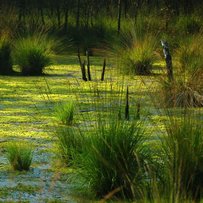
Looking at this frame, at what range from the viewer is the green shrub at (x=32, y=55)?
11.1 meters

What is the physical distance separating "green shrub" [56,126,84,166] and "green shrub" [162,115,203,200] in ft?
2.43

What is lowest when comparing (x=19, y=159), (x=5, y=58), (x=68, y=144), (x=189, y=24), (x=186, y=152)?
(x=19, y=159)

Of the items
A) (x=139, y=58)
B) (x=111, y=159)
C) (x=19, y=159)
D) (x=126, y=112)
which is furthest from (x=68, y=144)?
(x=139, y=58)

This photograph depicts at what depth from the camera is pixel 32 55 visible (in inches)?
441

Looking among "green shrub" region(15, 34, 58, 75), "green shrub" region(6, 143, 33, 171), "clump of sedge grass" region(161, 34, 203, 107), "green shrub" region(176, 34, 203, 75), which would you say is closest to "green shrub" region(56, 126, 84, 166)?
"green shrub" region(6, 143, 33, 171)

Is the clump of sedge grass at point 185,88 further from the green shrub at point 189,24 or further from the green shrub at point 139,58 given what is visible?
the green shrub at point 189,24

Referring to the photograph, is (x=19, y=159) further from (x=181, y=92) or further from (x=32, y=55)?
(x=32, y=55)

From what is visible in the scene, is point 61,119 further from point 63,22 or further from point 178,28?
point 63,22

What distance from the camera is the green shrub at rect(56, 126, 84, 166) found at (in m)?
4.87

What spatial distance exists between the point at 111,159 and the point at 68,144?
721mm

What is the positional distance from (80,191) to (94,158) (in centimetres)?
22

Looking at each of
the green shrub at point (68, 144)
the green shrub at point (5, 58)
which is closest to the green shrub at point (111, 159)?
the green shrub at point (68, 144)

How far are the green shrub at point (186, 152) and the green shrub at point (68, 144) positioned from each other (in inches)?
29.1

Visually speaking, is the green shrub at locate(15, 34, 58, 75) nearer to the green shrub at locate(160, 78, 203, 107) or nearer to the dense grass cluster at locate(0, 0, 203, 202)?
the dense grass cluster at locate(0, 0, 203, 202)
